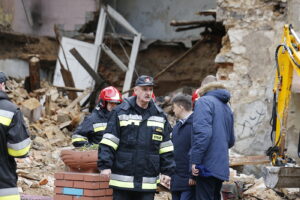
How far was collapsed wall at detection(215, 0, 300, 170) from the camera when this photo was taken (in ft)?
31.1

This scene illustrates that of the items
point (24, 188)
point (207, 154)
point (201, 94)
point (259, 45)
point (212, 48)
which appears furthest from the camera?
point (212, 48)

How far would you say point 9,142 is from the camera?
14.8 feet

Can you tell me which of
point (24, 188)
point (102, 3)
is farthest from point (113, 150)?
point (102, 3)

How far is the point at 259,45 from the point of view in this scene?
9.67 metres

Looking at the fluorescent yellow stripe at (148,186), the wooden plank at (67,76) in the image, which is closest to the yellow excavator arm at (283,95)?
the fluorescent yellow stripe at (148,186)

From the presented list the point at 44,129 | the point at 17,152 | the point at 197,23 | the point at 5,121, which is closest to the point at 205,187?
the point at 17,152

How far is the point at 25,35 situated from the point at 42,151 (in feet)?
18.5

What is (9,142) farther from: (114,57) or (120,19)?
(120,19)

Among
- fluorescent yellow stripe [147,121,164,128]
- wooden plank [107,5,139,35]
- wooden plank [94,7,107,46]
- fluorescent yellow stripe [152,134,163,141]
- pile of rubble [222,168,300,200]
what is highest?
wooden plank [107,5,139,35]

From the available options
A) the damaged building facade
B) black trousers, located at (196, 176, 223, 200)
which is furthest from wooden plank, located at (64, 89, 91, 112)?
black trousers, located at (196, 176, 223, 200)

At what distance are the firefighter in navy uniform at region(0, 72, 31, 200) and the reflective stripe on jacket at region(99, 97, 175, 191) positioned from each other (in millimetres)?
792

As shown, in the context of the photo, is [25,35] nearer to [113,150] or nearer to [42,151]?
[42,151]

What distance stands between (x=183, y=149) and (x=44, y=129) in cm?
594

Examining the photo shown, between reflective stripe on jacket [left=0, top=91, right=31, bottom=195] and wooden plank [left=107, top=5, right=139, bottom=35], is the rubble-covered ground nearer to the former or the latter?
wooden plank [left=107, top=5, right=139, bottom=35]
